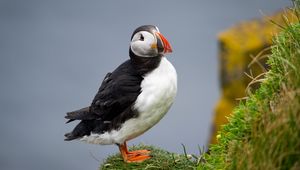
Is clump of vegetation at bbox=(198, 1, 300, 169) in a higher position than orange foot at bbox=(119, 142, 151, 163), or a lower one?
higher

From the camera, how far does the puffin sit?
25.2 feet

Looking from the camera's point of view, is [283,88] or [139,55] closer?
[283,88]

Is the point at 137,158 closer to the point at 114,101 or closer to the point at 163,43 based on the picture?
the point at 114,101

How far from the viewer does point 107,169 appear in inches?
324

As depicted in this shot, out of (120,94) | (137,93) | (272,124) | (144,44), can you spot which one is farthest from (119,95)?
(272,124)

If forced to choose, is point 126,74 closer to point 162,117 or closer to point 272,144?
point 162,117

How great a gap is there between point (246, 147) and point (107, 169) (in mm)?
2848

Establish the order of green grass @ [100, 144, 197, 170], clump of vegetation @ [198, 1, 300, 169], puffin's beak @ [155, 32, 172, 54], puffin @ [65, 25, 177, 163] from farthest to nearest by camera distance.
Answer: green grass @ [100, 144, 197, 170] < puffin @ [65, 25, 177, 163] < puffin's beak @ [155, 32, 172, 54] < clump of vegetation @ [198, 1, 300, 169]

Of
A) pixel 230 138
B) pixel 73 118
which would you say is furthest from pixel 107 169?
pixel 230 138

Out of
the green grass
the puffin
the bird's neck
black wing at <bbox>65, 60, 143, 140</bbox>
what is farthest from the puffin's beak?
the green grass

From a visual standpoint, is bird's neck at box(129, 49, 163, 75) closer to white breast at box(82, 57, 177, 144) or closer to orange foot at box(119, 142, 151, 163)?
white breast at box(82, 57, 177, 144)

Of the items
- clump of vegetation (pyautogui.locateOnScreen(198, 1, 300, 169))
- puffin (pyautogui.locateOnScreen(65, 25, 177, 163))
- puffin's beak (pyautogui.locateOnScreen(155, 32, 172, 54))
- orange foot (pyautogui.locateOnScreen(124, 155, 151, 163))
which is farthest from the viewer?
orange foot (pyautogui.locateOnScreen(124, 155, 151, 163))

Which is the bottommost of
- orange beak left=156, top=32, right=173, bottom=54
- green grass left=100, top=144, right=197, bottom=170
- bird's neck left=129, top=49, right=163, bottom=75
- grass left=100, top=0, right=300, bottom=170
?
green grass left=100, top=144, right=197, bottom=170

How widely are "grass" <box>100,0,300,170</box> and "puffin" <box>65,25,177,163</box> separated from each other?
2.44ft
